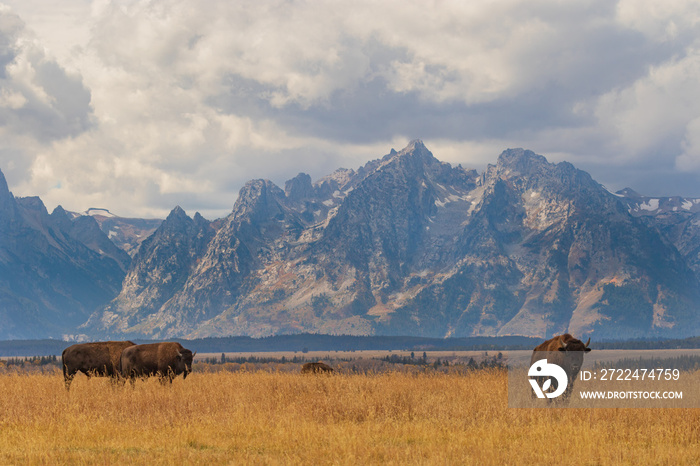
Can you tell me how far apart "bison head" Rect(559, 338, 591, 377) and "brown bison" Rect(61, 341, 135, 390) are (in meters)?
19.1

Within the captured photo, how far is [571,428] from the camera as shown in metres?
20.9

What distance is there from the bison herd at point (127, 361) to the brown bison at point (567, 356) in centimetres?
1512

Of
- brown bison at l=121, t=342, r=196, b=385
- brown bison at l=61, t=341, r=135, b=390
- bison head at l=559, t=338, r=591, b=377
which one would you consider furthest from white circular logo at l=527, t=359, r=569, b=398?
brown bison at l=61, t=341, r=135, b=390

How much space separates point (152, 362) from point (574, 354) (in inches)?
698

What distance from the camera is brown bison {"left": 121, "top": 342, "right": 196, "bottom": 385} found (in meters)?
31.4

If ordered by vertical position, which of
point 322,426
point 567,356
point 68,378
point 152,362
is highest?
point 567,356

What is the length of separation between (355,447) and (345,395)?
7926 millimetres

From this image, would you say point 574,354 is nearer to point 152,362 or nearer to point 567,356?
point 567,356

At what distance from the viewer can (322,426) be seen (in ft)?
71.3

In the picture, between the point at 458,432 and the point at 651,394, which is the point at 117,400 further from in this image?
the point at 651,394

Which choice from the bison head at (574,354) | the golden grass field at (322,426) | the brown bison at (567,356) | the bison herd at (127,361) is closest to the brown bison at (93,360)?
the bison herd at (127,361)

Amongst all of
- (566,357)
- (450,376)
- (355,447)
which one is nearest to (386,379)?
(450,376)

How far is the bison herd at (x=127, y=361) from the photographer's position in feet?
103

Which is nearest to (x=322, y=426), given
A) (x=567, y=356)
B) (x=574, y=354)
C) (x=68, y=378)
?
(x=567, y=356)
